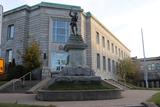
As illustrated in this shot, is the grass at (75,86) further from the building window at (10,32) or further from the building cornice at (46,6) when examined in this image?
the building window at (10,32)

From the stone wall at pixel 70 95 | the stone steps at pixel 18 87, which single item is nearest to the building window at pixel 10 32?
the stone steps at pixel 18 87

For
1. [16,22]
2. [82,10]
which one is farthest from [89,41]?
[16,22]

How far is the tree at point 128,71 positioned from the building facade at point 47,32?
14342 millimetres

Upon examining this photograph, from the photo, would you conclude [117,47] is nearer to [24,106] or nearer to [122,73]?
[122,73]

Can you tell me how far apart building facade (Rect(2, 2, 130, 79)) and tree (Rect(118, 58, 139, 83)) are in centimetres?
1434

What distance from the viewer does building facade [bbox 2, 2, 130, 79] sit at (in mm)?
41062

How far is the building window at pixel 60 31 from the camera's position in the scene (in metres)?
42.0

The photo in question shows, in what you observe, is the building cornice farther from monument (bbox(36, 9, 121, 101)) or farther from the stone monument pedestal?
the stone monument pedestal

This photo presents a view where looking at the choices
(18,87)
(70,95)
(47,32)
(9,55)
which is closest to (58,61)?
(47,32)

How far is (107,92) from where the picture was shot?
16188 millimetres

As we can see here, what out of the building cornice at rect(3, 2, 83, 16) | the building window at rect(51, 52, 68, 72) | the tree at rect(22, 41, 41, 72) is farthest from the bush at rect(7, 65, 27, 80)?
the building cornice at rect(3, 2, 83, 16)

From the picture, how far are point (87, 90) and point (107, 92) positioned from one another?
1329mm

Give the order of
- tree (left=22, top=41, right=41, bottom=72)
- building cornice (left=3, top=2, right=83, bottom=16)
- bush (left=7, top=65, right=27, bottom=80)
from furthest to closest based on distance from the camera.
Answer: building cornice (left=3, top=2, right=83, bottom=16)
tree (left=22, top=41, right=41, bottom=72)
bush (left=7, top=65, right=27, bottom=80)

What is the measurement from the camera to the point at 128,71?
62.2 m
